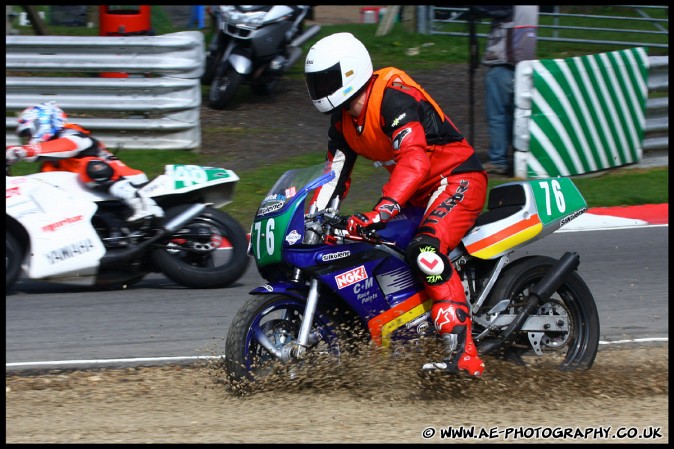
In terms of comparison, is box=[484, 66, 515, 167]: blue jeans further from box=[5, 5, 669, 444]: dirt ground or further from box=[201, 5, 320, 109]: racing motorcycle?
box=[5, 5, 669, 444]: dirt ground

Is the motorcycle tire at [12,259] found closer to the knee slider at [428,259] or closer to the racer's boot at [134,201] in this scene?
the racer's boot at [134,201]

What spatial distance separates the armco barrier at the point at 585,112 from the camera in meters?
10.6

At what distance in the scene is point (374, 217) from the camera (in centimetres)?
467

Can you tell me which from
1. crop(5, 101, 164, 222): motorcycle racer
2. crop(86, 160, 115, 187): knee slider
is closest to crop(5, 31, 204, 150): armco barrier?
crop(5, 101, 164, 222): motorcycle racer

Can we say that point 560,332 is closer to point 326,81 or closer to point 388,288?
point 388,288

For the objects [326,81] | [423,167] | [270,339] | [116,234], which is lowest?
[116,234]

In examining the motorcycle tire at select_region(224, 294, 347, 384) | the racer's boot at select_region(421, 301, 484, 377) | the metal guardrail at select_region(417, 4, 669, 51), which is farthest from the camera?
the metal guardrail at select_region(417, 4, 669, 51)

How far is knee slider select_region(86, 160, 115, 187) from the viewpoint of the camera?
7445 mm

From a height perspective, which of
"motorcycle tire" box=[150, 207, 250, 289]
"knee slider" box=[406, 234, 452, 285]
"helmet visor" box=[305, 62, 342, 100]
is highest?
"helmet visor" box=[305, 62, 342, 100]

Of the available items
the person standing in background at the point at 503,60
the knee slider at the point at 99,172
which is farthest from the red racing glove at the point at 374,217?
the person standing in background at the point at 503,60

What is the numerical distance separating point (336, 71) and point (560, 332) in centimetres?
187

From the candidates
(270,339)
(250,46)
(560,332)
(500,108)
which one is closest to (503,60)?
(500,108)

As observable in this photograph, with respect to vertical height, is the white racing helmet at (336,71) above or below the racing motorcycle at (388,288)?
above

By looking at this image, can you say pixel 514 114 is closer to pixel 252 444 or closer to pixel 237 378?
pixel 237 378
